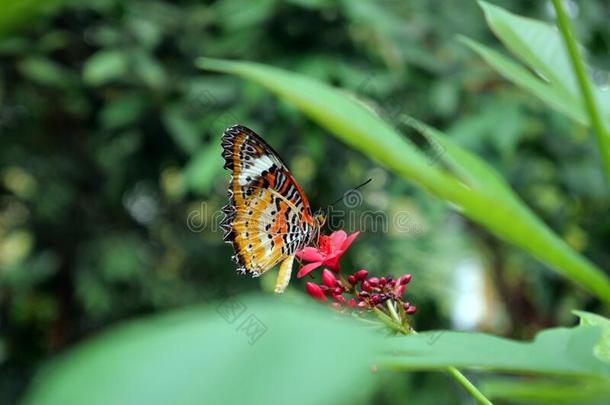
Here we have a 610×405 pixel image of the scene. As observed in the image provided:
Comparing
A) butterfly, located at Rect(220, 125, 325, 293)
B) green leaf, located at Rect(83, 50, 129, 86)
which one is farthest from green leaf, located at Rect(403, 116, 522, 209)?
green leaf, located at Rect(83, 50, 129, 86)

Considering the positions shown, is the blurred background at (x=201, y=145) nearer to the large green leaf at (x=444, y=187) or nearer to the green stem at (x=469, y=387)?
the green stem at (x=469, y=387)

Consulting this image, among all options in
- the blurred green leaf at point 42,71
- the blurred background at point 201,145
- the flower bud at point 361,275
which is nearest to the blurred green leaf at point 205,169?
the blurred background at point 201,145

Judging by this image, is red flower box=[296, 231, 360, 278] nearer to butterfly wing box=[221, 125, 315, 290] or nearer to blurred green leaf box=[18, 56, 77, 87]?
butterfly wing box=[221, 125, 315, 290]

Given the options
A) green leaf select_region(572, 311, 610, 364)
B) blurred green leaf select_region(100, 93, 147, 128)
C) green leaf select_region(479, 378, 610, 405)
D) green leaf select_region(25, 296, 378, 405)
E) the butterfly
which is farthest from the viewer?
blurred green leaf select_region(100, 93, 147, 128)

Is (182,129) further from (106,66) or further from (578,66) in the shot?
(578,66)

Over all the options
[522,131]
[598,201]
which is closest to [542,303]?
[598,201]

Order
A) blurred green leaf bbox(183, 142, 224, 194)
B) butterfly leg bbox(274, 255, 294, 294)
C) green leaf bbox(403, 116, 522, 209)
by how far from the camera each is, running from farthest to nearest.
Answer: blurred green leaf bbox(183, 142, 224, 194), butterfly leg bbox(274, 255, 294, 294), green leaf bbox(403, 116, 522, 209)

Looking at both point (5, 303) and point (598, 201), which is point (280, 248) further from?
point (5, 303)
